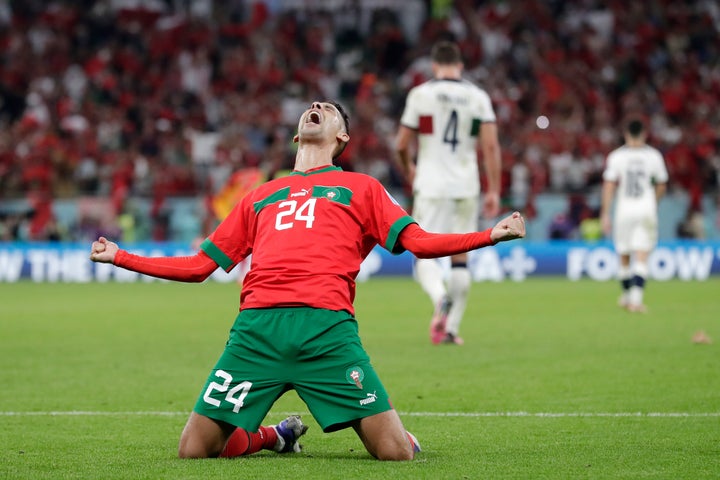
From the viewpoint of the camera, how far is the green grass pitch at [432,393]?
5727mm

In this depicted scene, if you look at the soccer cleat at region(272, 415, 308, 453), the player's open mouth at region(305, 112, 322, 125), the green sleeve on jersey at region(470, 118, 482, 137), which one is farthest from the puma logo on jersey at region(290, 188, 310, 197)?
the green sleeve on jersey at region(470, 118, 482, 137)

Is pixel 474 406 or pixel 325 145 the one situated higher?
pixel 325 145

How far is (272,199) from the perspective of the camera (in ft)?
20.4

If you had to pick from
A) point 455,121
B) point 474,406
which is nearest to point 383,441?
point 474,406

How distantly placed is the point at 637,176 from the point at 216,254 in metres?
10.8

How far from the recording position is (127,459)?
592cm

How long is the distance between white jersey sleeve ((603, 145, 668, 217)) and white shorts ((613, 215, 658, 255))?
0.08 meters

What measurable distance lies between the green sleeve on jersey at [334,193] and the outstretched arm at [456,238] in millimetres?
339

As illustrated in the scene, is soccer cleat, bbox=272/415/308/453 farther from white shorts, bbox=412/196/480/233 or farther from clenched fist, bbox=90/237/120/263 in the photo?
white shorts, bbox=412/196/480/233

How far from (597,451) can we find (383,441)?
42.3 inches

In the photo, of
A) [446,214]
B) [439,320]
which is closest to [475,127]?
[446,214]

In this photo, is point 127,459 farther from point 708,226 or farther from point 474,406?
point 708,226

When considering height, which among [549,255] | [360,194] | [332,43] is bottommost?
[549,255]

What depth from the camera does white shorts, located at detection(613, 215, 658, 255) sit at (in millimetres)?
16078
